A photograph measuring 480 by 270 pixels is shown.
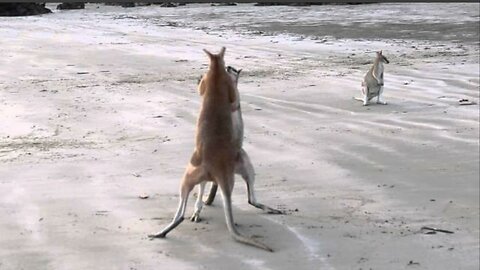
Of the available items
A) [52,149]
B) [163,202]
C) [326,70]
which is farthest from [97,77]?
[163,202]

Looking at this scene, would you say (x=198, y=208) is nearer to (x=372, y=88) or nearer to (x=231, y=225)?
(x=231, y=225)

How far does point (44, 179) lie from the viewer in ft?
12.6

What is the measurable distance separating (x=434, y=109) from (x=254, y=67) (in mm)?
3302

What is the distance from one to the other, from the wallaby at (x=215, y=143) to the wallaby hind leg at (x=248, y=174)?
0.05 meters

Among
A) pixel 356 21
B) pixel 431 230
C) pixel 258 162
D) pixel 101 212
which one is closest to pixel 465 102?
pixel 258 162

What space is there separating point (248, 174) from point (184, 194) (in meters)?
0.29

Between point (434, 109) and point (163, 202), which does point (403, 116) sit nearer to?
point (434, 109)

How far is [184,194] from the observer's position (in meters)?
3.02

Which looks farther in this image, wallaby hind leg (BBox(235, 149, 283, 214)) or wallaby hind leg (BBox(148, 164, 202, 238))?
wallaby hind leg (BBox(235, 149, 283, 214))

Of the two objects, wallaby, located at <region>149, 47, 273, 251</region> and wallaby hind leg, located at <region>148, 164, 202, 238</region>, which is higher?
wallaby, located at <region>149, 47, 273, 251</region>

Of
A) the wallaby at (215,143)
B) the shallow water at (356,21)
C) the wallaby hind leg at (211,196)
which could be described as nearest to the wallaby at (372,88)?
the wallaby hind leg at (211,196)

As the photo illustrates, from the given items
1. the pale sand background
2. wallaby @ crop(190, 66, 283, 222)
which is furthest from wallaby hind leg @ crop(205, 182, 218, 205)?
wallaby @ crop(190, 66, 283, 222)

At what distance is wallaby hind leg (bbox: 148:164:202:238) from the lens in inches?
116

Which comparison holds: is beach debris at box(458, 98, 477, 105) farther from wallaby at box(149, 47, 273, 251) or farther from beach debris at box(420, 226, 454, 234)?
wallaby at box(149, 47, 273, 251)
